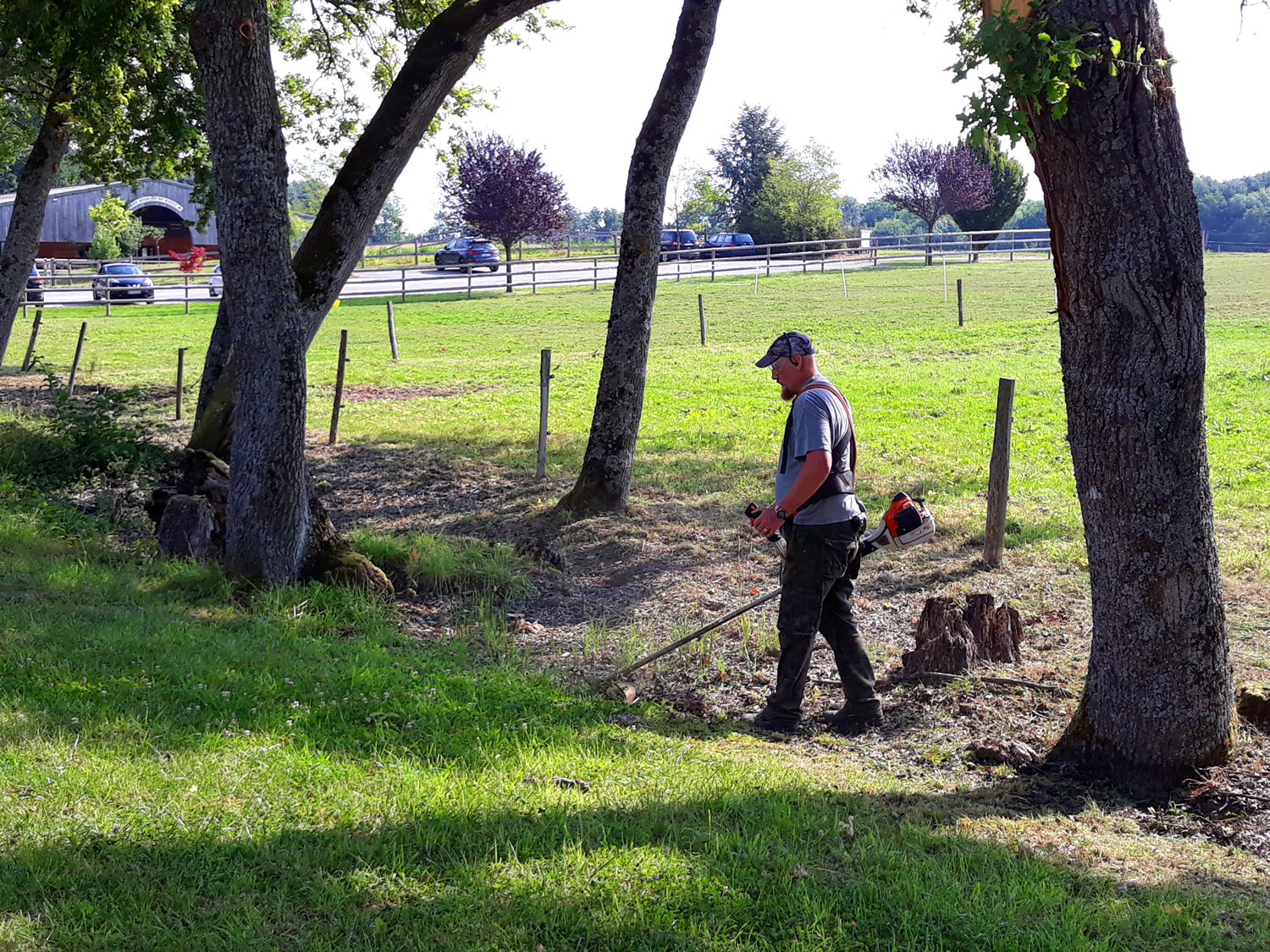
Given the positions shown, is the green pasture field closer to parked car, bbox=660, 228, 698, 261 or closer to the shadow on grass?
the shadow on grass

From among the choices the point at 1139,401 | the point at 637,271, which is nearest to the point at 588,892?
the point at 1139,401

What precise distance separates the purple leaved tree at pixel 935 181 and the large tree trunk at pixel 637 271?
165ft

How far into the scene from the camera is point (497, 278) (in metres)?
44.7

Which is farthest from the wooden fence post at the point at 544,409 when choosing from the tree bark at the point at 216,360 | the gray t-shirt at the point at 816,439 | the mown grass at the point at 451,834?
the gray t-shirt at the point at 816,439

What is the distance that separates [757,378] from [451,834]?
16.0 meters

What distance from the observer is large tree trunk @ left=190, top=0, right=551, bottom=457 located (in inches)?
378

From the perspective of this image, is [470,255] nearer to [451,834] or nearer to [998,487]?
[998,487]

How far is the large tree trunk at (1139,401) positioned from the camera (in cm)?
456

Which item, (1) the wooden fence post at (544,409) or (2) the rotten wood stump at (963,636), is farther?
(1) the wooden fence post at (544,409)

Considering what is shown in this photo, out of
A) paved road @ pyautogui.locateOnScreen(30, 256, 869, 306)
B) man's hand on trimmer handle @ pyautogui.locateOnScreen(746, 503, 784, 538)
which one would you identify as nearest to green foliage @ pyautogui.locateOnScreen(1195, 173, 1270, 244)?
paved road @ pyautogui.locateOnScreen(30, 256, 869, 306)

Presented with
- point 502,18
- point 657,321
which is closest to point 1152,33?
point 502,18

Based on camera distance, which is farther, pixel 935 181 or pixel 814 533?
pixel 935 181

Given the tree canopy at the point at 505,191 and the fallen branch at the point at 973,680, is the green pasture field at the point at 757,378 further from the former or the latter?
the tree canopy at the point at 505,191

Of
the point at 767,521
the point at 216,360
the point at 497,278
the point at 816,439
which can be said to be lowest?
the point at 767,521
